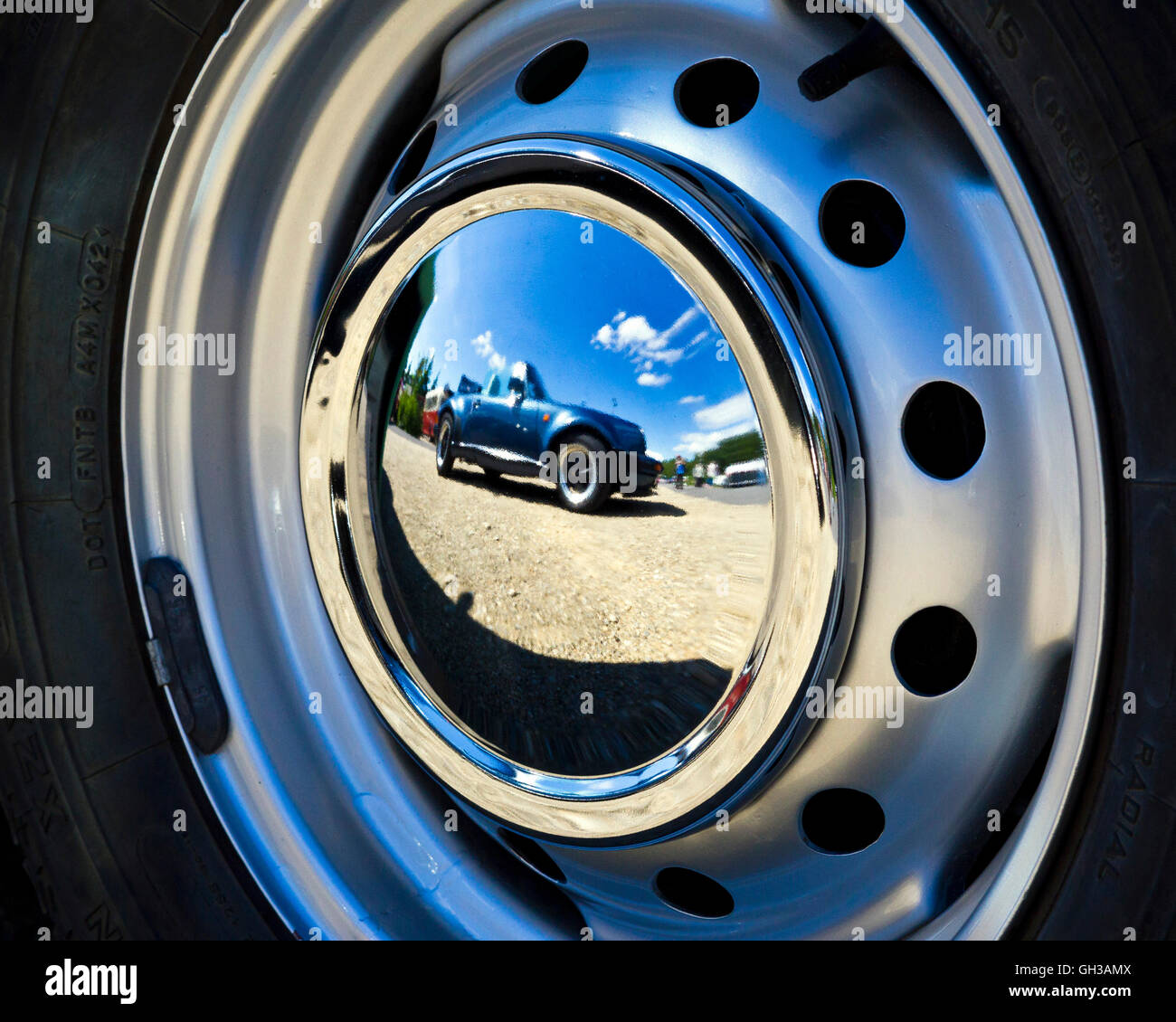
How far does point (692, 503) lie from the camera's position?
97 cm

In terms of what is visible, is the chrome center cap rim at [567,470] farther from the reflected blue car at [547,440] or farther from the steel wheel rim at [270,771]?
the steel wheel rim at [270,771]

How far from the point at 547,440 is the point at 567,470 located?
0.04m

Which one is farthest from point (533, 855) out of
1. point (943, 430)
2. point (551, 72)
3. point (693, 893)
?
point (551, 72)

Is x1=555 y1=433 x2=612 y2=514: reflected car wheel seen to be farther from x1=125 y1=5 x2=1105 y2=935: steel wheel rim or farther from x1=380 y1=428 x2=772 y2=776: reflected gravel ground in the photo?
x1=125 y1=5 x2=1105 y2=935: steel wheel rim

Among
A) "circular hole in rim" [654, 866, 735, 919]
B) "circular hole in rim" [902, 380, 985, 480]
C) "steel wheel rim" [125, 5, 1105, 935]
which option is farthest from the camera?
"steel wheel rim" [125, 5, 1105, 935]

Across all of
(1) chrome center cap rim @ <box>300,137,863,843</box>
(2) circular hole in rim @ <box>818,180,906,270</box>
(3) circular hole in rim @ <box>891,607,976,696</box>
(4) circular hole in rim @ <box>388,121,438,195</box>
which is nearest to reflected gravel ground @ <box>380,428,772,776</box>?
(1) chrome center cap rim @ <box>300,137,863,843</box>

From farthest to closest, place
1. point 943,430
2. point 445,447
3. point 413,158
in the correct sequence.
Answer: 1. point 413,158
2. point 445,447
3. point 943,430

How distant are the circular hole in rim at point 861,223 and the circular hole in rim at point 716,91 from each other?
166mm

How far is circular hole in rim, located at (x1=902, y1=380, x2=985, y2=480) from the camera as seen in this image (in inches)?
35.9

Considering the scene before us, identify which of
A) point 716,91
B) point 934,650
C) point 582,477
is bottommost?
point 934,650

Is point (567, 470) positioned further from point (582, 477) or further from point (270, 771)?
point (270, 771)

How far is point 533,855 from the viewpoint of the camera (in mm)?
1357

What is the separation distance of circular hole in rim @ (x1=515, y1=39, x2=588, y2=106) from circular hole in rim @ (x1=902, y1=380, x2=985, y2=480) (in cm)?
65
